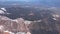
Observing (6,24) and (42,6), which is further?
(42,6)

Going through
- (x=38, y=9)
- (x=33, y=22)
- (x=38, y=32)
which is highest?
(x=38, y=9)

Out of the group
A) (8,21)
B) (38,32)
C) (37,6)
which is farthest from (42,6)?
(8,21)

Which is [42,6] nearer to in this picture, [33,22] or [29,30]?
[33,22]

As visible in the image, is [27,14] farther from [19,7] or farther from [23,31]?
[23,31]

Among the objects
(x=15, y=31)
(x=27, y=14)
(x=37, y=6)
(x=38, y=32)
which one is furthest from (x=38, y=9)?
(x=15, y=31)

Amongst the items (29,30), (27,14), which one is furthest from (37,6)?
(29,30)

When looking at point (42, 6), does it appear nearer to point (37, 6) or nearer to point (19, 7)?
point (37, 6)

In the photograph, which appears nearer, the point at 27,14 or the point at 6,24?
the point at 6,24

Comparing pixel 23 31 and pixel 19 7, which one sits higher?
pixel 19 7

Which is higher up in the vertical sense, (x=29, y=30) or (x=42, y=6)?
(x=42, y=6)
